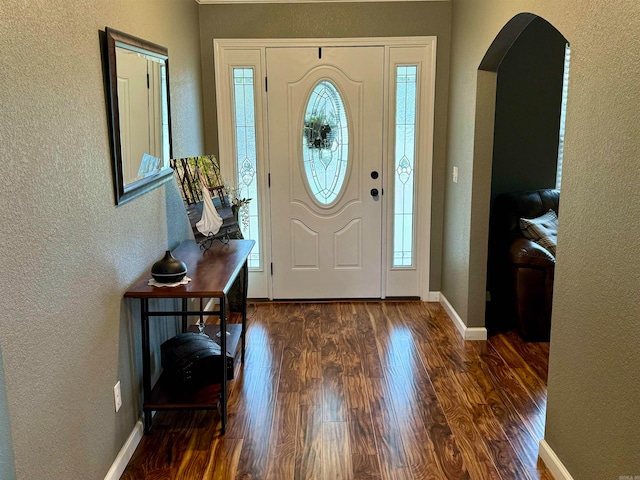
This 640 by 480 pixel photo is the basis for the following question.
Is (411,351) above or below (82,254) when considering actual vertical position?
below

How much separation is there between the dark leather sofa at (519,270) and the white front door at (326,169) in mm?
Result: 941

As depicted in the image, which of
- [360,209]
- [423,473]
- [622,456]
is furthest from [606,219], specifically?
[360,209]

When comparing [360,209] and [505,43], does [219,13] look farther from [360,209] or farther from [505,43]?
[505,43]

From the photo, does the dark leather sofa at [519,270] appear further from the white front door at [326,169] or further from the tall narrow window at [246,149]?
the tall narrow window at [246,149]

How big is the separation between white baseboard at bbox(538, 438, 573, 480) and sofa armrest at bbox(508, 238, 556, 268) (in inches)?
60.6

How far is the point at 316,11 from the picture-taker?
174 inches

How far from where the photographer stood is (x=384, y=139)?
4613mm

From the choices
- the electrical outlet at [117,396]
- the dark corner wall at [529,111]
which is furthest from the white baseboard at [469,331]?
the electrical outlet at [117,396]

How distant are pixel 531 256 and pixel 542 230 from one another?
0.36 metres

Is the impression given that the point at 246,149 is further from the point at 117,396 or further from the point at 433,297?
the point at 117,396

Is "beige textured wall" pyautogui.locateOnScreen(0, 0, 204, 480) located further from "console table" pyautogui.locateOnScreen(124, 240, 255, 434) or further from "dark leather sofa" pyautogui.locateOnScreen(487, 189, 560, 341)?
"dark leather sofa" pyautogui.locateOnScreen(487, 189, 560, 341)

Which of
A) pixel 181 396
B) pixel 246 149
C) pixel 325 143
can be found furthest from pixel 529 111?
pixel 181 396

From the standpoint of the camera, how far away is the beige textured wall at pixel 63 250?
166 cm

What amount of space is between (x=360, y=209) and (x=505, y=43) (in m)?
1.80
